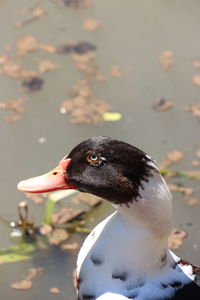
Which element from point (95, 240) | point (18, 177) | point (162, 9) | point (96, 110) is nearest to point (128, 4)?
point (162, 9)

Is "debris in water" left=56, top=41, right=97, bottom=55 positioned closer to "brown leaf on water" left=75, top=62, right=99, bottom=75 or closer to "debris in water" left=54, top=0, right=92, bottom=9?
"brown leaf on water" left=75, top=62, right=99, bottom=75

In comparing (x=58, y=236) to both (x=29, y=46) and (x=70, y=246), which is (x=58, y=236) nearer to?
(x=70, y=246)

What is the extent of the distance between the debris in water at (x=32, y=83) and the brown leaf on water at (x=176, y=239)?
1.48 m

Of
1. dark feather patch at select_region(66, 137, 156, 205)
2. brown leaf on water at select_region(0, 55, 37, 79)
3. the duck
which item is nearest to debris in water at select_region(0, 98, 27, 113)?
brown leaf on water at select_region(0, 55, 37, 79)

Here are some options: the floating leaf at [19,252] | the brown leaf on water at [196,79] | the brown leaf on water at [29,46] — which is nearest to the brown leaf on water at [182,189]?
the floating leaf at [19,252]

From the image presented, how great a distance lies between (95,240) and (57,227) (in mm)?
931

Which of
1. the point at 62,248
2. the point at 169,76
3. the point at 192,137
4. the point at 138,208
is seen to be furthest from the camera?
the point at 169,76

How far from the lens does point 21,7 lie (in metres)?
5.74

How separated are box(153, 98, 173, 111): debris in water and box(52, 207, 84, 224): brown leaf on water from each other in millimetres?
1064

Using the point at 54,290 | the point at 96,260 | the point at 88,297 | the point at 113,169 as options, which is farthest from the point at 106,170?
the point at 54,290

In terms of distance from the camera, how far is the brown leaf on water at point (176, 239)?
416 centimetres

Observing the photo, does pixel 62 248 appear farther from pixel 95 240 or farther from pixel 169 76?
pixel 169 76

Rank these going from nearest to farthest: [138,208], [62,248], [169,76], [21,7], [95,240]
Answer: [138,208], [95,240], [62,248], [169,76], [21,7]

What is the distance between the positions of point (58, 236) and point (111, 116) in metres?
1.04
